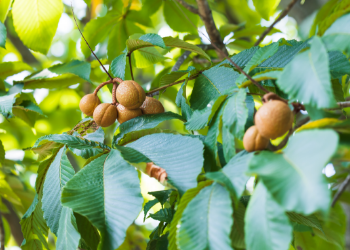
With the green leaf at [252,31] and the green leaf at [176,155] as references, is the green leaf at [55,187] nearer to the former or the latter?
the green leaf at [176,155]

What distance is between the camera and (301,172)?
23 cm


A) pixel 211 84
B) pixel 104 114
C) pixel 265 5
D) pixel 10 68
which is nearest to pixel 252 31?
pixel 265 5

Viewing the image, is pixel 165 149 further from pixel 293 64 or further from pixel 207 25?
pixel 207 25

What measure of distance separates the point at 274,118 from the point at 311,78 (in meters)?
0.06

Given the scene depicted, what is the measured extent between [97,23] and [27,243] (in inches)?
28.9

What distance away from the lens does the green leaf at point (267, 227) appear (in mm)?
257

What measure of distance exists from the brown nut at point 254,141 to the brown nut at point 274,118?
12 millimetres

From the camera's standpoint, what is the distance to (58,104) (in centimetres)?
121

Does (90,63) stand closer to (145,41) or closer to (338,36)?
(145,41)

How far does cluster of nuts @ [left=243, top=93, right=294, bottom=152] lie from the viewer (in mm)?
312

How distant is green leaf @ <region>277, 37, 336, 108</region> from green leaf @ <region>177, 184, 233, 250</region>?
131mm

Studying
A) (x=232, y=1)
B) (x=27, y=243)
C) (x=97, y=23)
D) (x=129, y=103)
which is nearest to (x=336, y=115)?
(x=129, y=103)

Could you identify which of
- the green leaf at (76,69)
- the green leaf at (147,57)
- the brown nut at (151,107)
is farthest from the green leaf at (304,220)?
the green leaf at (76,69)

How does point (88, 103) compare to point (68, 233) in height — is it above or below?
above
